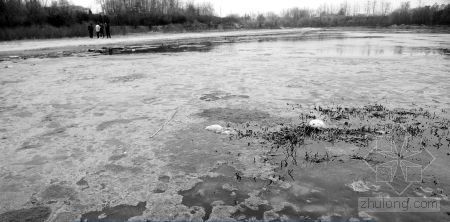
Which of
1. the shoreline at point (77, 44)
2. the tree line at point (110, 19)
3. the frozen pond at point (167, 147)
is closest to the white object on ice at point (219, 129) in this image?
the frozen pond at point (167, 147)

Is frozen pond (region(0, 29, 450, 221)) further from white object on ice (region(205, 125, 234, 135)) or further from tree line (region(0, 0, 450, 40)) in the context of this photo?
tree line (region(0, 0, 450, 40))

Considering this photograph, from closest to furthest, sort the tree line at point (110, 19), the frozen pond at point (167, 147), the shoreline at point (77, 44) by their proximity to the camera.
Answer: the frozen pond at point (167, 147) < the shoreline at point (77, 44) < the tree line at point (110, 19)

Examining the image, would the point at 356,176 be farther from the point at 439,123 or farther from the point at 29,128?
the point at 29,128

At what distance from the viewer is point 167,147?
3936mm

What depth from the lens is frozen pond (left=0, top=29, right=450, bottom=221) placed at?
8.82 ft

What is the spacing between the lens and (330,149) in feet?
12.4

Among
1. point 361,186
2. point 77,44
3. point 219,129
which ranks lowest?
point 361,186

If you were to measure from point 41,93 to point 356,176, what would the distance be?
21.6ft

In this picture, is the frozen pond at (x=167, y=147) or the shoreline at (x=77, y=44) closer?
the frozen pond at (x=167, y=147)

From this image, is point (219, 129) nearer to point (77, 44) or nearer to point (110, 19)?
point (77, 44)

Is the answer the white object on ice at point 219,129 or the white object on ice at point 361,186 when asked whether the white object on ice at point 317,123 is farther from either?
the white object on ice at point 361,186

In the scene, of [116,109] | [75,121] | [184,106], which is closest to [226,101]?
[184,106]

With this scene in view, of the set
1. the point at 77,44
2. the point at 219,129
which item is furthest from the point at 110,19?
the point at 219,129

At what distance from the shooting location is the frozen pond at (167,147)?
2.69 metres
